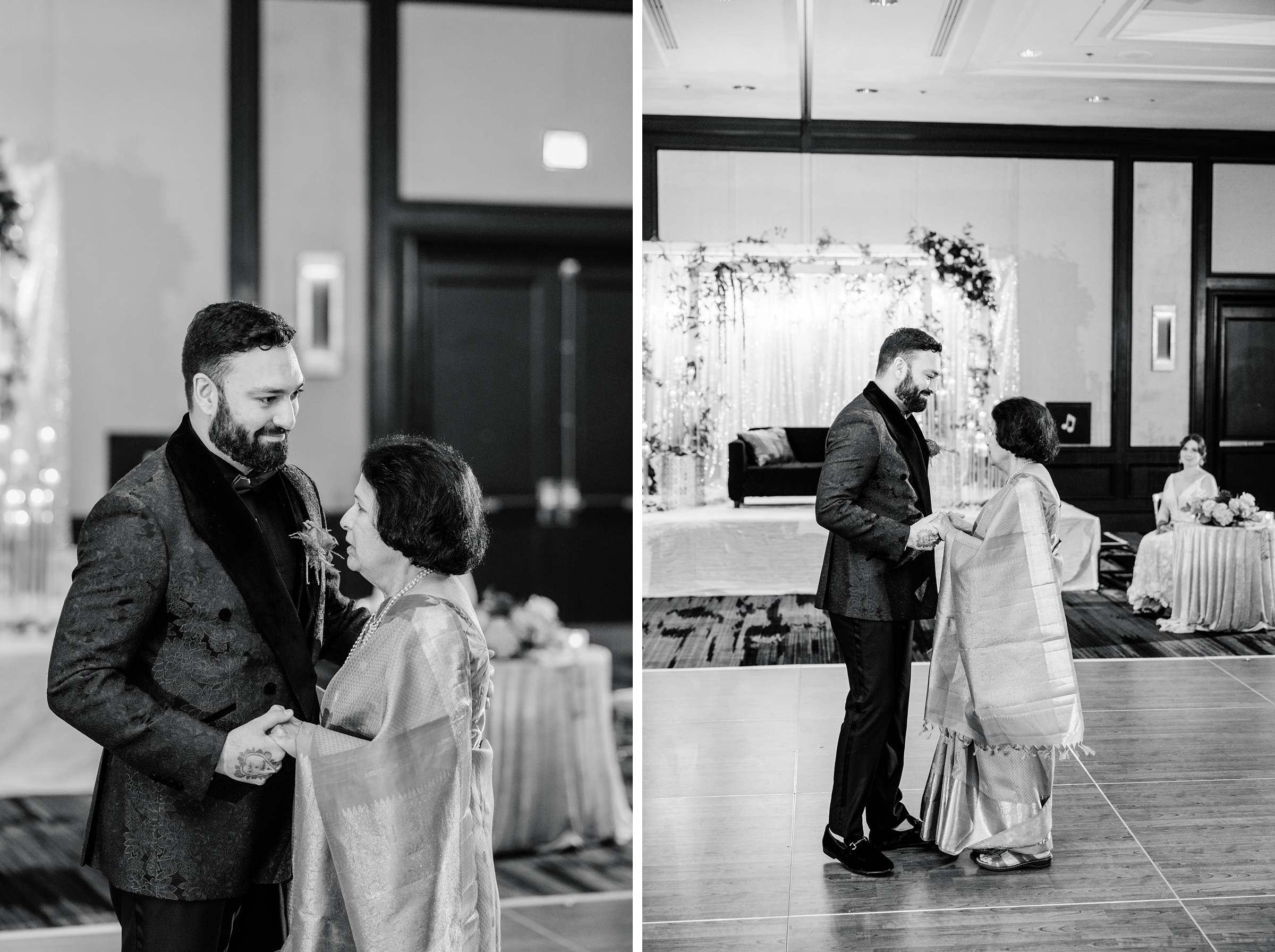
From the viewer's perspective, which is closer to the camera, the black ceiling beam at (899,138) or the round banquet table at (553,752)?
the black ceiling beam at (899,138)

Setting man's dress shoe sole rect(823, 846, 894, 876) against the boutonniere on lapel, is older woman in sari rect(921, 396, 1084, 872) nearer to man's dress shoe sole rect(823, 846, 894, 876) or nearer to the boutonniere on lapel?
man's dress shoe sole rect(823, 846, 894, 876)

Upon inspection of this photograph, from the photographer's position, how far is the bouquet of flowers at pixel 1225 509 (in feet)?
8.82

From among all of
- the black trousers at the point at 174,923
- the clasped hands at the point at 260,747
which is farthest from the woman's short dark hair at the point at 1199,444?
the black trousers at the point at 174,923

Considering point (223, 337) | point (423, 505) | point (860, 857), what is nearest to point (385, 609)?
point (423, 505)

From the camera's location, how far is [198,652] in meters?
1.68

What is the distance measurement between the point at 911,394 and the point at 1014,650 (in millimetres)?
701

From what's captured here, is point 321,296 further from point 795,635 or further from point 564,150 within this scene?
point 795,635

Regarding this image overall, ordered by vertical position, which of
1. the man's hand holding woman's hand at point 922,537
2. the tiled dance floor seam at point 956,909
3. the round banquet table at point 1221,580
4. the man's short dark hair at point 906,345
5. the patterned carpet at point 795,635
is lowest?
the tiled dance floor seam at point 956,909

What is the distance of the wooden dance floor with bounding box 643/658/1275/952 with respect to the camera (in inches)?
103

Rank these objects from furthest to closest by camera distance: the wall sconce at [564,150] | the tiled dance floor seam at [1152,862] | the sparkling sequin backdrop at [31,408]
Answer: the wall sconce at [564,150] → the sparkling sequin backdrop at [31,408] → the tiled dance floor seam at [1152,862]

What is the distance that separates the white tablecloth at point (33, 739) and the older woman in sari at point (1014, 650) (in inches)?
116

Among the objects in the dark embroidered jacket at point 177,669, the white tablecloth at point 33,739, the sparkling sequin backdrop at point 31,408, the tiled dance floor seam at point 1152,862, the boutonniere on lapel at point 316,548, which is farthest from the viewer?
the sparkling sequin backdrop at point 31,408

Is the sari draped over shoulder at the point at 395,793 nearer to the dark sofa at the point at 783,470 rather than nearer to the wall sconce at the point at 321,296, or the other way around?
the dark sofa at the point at 783,470

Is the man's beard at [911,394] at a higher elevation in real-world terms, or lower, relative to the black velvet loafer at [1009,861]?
higher
